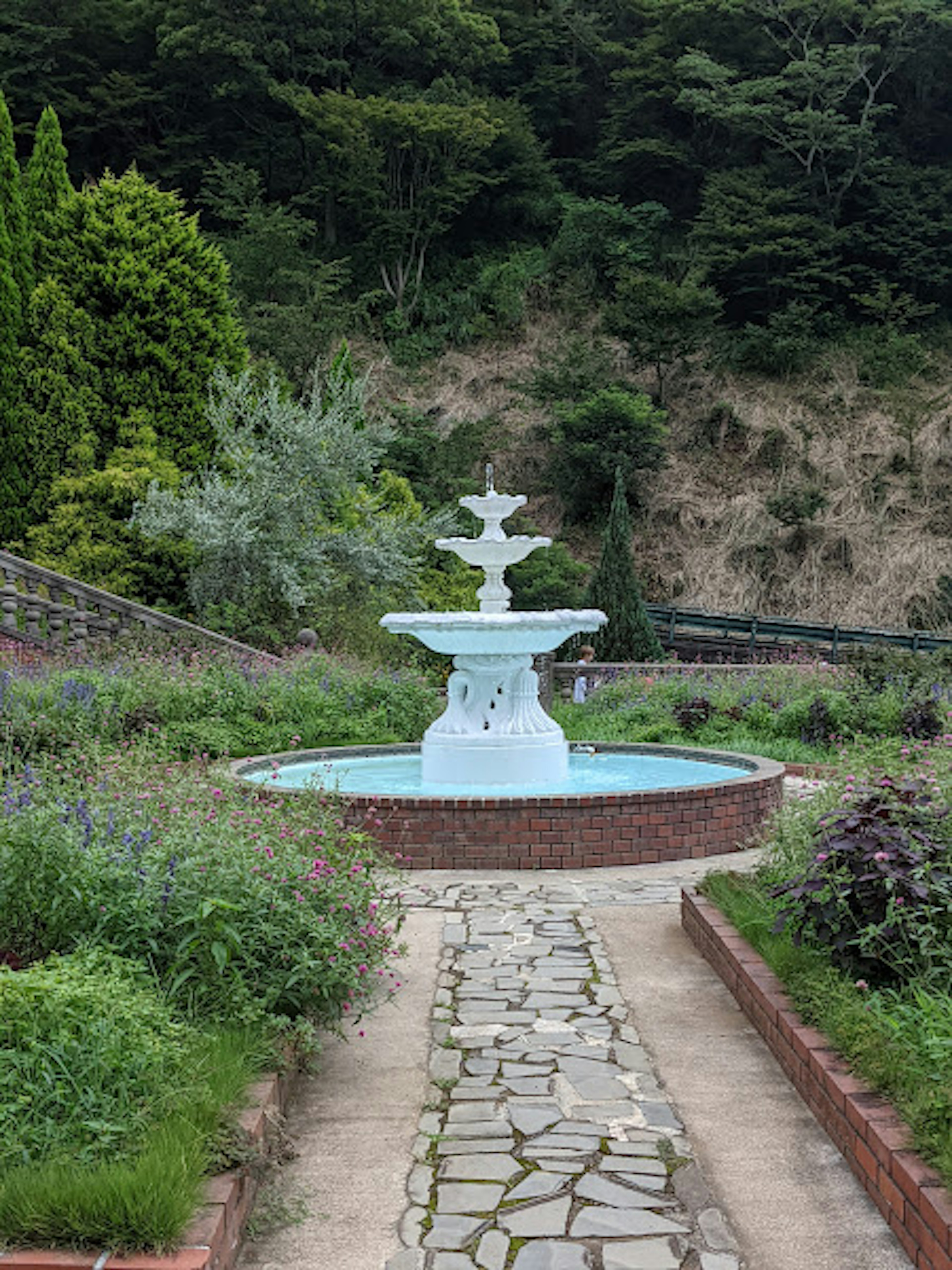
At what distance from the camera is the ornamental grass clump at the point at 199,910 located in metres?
4.84

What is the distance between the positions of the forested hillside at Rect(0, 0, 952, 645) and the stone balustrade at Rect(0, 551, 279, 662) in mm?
4759

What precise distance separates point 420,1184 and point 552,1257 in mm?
668

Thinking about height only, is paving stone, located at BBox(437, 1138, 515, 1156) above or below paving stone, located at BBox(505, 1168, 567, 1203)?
below

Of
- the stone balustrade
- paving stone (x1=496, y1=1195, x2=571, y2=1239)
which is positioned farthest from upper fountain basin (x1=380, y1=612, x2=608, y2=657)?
the stone balustrade

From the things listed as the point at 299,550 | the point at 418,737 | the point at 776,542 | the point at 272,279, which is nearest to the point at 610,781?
the point at 418,737

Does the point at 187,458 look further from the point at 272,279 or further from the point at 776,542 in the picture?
the point at 776,542

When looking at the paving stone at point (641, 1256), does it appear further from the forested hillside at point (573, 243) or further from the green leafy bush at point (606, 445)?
the green leafy bush at point (606, 445)

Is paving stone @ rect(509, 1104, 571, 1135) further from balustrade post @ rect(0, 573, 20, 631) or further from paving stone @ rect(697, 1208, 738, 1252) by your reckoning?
balustrade post @ rect(0, 573, 20, 631)

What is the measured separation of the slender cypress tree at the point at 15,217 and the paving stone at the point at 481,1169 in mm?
22844

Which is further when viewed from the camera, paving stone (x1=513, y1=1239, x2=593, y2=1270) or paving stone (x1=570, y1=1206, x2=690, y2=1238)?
paving stone (x1=570, y1=1206, x2=690, y2=1238)

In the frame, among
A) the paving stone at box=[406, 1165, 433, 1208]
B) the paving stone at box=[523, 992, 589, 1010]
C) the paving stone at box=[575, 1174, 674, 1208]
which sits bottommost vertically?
the paving stone at box=[406, 1165, 433, 1208]

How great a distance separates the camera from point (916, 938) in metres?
4.91

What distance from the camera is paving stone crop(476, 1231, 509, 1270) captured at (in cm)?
359

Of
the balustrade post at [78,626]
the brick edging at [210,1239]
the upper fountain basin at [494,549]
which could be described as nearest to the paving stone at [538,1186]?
the brick edging at [210,1239]
